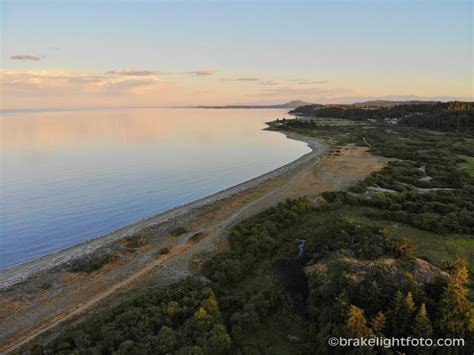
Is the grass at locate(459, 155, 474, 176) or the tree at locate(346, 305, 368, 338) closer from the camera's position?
the tree at locate(346, 305, 368, 338)

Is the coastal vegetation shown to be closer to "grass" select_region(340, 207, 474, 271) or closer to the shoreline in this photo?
"grass" select_region(340, 207, 474, 271)

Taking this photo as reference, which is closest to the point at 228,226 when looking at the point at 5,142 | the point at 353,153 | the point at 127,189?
the point at 127,189

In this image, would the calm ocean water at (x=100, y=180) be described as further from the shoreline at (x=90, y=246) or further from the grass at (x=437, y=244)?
the grass at (x=437, y=244)

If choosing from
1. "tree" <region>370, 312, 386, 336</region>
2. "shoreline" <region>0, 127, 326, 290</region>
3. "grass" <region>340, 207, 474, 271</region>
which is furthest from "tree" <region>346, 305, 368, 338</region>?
"shoreline" <region>0, 127, 326, 290</region>

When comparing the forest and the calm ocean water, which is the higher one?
the forest

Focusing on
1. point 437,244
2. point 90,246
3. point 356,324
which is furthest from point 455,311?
point 90,246

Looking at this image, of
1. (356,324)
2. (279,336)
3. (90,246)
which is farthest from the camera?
(90,246)

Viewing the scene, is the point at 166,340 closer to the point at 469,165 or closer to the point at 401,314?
the point at 401,314

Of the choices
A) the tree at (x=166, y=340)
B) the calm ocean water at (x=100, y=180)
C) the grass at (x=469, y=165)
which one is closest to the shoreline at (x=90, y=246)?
the calm ocean water at (x=100, y=180)

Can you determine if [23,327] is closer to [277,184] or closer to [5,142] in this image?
[277,184]
